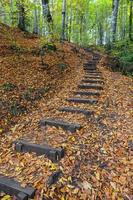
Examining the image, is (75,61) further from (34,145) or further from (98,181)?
(98,181)

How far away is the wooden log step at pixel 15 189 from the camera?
11.9 feet

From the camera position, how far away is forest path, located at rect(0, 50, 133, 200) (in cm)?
388

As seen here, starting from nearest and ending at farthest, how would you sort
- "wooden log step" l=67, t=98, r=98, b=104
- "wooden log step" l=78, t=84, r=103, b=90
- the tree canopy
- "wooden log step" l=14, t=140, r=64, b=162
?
"wooden log step" l=14, t=140, r=64, b=162 → "wooden log step" l=67, t=98, r=98, b=104 → "wooden log step" l=78, t=84, r=103, b=90 → the tree canopy

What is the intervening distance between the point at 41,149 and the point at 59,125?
1.16 metres

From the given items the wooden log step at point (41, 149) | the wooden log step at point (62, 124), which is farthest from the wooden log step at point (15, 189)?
the wooden log step at point (62, 124)

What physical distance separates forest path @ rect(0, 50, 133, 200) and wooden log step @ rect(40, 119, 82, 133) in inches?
2.1

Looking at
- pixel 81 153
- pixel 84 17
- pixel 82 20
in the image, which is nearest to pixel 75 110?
pixel 81 153

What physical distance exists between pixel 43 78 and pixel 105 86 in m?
2.36

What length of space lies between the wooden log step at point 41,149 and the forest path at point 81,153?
3 centimetres

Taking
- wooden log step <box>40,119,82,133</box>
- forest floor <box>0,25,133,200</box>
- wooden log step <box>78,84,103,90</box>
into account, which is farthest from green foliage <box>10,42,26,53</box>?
wooden log step <box>40,119,82,133</box>

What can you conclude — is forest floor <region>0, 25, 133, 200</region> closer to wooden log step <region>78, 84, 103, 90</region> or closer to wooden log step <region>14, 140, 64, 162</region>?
wooden log step <region>14, 140, 64, 162</region>

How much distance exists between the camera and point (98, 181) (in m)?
4.03

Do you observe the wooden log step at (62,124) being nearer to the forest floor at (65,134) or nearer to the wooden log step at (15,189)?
the forest floor at (65,134)

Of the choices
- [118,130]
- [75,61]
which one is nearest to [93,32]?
[75,61]
